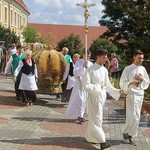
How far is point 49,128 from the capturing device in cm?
1052

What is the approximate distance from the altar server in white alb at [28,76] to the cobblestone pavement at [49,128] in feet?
1.38

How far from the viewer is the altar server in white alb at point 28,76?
547 inches

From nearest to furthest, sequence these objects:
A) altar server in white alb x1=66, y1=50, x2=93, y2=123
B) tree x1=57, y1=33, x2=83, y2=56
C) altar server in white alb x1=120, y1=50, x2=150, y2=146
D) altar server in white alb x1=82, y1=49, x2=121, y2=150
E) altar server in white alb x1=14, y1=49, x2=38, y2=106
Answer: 1. altar server in white alb x1=82, y1=49, x2=121, y2=150
2. altar server in white alb x1=120, y1=50, x2=150, y2=146
3. altar server in white alb x1=66, y1=50, x2=93, y2=123
4. altar server in white alb x1=14, y1=49, x2=38, y2=106
5. tree x1=57, y1=33, x2=83, y2=56

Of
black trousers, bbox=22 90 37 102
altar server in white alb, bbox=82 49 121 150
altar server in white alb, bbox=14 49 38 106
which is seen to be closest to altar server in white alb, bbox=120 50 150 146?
altar server in white alb, bbox=82 49 121 150

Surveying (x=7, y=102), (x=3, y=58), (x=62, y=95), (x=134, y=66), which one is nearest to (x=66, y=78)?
(x=62, y=95)

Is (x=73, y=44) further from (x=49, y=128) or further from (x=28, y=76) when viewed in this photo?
(x=49, y=128)

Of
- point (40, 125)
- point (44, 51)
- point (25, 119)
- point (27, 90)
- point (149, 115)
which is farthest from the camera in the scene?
point (44, 51)

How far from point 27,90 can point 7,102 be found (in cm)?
88

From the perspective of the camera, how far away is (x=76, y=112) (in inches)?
448

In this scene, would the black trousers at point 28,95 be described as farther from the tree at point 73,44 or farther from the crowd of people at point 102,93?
the tree at point 73,44

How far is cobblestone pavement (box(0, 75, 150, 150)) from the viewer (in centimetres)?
888

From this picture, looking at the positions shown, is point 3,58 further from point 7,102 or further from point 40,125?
point 40,125

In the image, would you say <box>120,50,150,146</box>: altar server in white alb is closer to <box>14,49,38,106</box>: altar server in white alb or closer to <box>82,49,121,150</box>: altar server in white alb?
<box>82,49,121,150</box>: altar server in white alb

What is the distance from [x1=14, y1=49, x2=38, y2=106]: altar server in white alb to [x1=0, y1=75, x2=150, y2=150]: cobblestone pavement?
420mm
